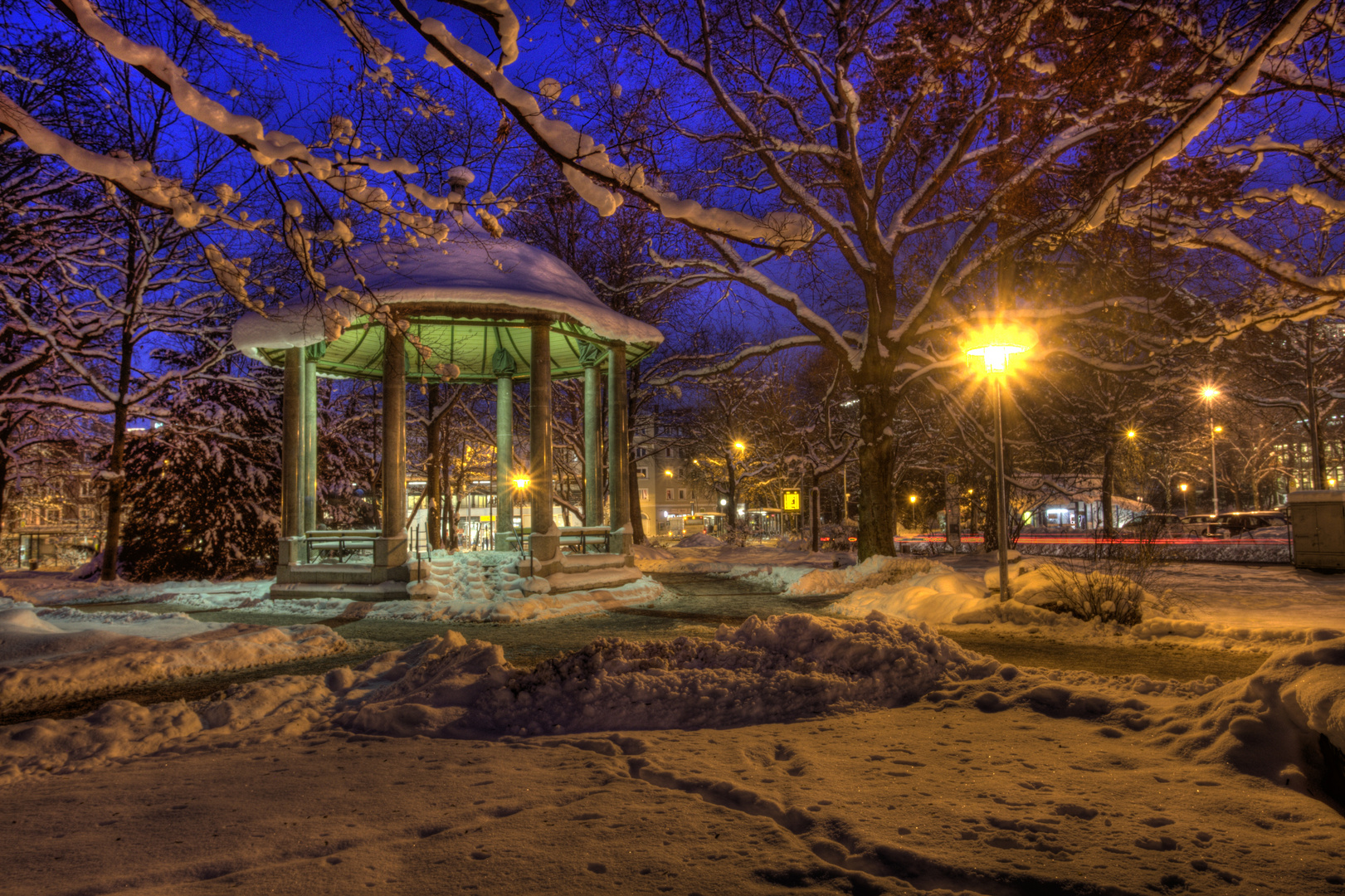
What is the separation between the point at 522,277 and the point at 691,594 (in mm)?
7445

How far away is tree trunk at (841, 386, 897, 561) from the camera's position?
51.9 ft

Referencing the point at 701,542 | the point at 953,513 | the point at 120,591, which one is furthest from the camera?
the point at 701,542

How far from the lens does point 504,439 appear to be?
1980cm

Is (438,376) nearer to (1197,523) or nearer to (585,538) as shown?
(585,538)

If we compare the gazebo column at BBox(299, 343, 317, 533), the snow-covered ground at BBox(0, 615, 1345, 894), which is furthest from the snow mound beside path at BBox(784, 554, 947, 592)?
the gazebo column at BBox(299, 343, 317, 533)

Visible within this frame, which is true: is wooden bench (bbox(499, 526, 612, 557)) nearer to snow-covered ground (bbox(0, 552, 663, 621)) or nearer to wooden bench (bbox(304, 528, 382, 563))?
snow-covered ground (bbox(0, 552, 663, 621))

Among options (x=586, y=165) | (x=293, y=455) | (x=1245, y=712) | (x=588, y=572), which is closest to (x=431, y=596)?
(x=588, y=572)

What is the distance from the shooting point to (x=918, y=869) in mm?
2783

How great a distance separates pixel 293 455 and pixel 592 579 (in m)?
6.75

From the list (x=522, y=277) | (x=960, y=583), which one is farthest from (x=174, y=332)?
(x=960, y=583)

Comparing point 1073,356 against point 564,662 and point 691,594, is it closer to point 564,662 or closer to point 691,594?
point 691,594

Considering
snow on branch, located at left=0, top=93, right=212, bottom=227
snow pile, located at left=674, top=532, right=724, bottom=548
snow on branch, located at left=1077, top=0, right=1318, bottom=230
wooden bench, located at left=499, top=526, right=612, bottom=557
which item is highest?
snow on branch, located at left=1077, top=0, right=1318, bottom=230

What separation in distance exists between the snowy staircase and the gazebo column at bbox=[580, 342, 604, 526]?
1.44m

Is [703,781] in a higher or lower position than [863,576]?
higher
